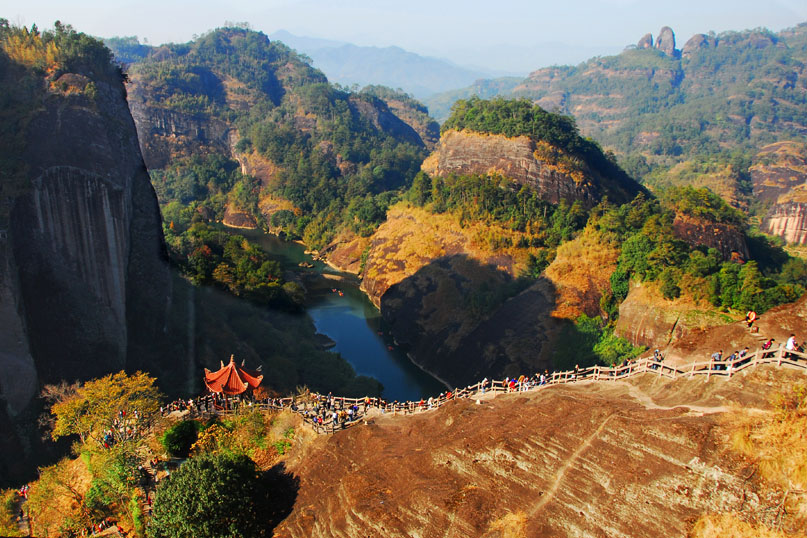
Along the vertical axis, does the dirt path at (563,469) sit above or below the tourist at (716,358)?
below

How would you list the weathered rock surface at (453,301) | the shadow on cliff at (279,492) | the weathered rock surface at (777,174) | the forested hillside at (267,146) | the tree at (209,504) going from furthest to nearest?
the weathered rock surface at (777,174) < the forested hillside at (267,146) < the weathered rock surface at (453,301) < the shadow on cliff at (279,492) < the tree at (209,504)

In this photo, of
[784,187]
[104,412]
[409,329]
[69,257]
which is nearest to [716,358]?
[104,412]

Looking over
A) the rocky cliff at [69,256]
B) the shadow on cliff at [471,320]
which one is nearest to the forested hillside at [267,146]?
the shadow on cliff at [471,320]

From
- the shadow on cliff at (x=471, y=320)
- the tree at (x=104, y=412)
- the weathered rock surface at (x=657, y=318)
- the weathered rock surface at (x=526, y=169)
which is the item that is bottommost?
the shadow on cliff at (x=471, y=320)

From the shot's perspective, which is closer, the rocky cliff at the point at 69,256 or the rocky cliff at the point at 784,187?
the rocky cliff at the point at 69,256

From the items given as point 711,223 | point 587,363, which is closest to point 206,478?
point 587,363

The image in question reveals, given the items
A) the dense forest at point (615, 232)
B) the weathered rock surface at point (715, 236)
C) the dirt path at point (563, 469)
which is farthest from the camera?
the weathered rock surface at point (715, 236)

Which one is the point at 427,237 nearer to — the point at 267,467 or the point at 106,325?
the point at 106,325

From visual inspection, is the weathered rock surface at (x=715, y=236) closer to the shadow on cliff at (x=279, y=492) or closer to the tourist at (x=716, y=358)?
the tourist at (x=716, y=358)
